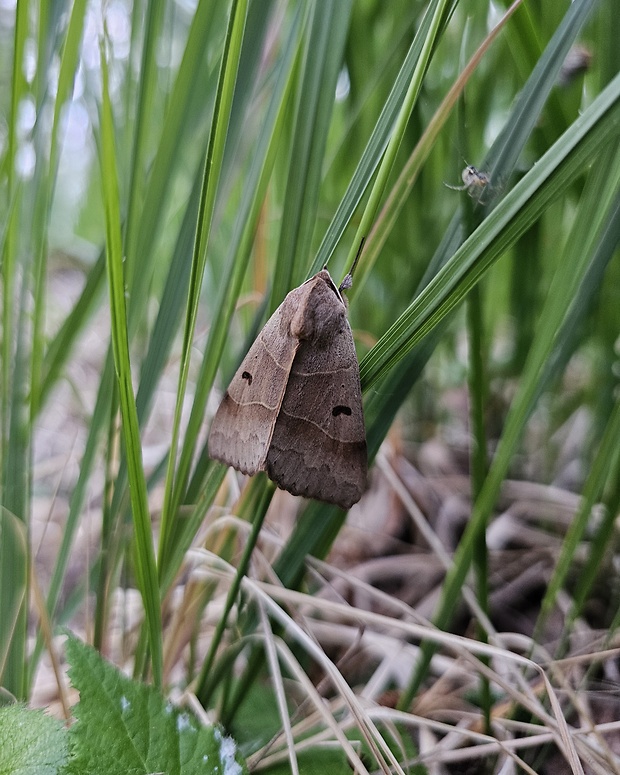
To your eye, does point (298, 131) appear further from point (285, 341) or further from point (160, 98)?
point (160, 98)

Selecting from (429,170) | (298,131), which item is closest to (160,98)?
(429,170)

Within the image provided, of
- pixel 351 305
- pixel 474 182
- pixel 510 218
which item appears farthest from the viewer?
pixel 351 305

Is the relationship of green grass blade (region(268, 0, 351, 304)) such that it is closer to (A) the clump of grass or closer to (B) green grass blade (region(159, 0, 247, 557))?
(A) the clump of grass

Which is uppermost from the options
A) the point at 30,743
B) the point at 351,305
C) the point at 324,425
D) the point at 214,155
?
the point at 214,155

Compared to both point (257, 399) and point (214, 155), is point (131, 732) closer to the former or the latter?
point (257, 399)

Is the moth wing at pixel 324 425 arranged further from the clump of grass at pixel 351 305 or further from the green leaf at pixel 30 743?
the green leaf at pixel 30 743

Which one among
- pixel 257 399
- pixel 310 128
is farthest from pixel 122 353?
pixel 310 128
